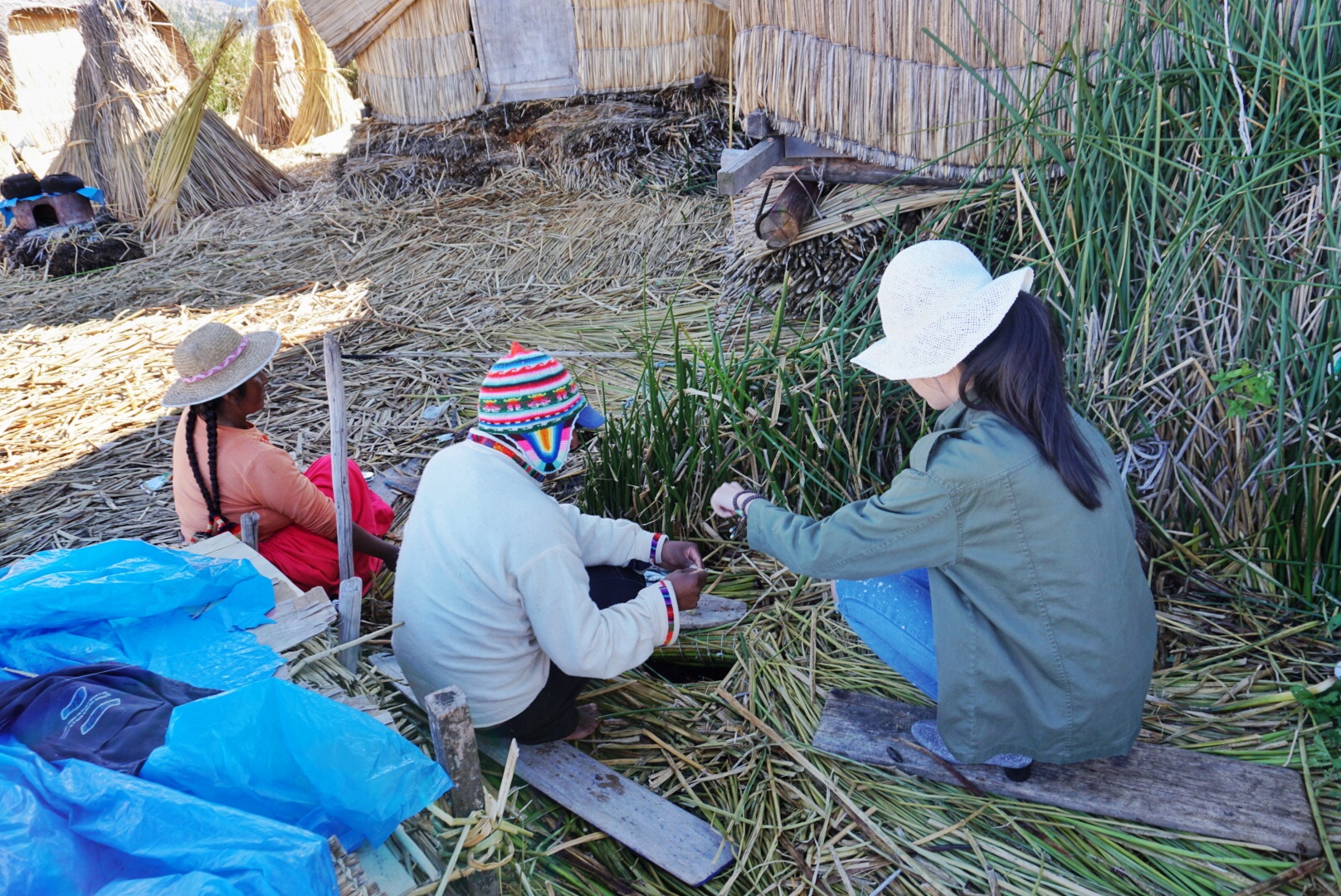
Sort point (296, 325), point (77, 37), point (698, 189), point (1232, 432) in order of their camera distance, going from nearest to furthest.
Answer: point (1232, 432), point (296, 325), point (698, 189), point (77, 37)

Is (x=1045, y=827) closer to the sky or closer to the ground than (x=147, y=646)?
closer to the ground

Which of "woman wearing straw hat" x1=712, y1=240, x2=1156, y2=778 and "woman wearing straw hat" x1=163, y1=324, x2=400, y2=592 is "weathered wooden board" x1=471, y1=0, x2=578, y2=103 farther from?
"woman wearing straw hat" x1=712, y1=240, x2=1156, y2=778

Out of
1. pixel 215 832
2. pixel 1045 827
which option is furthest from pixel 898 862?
pixel 215 832

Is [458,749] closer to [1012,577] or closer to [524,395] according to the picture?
[524,395]

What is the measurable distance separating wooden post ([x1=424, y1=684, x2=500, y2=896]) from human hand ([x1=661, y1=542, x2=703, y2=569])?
0.99 m

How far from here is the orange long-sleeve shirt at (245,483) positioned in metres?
2.59

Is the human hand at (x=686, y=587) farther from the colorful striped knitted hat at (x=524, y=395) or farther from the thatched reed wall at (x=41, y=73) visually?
the thatched reed wall at (x=41, y=73)

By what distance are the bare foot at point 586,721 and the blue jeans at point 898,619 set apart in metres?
0.67

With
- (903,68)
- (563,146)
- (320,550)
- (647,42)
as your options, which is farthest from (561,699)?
(647,42)

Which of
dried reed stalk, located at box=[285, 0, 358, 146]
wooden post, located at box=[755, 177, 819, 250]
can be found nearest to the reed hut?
wooden post, located at box=[755, 177, 819, 250]

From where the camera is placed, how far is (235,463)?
258 centimetres

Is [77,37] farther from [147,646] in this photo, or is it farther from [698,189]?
[147,646]

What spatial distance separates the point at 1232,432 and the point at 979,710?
3.72ft

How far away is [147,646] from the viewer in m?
1.84
